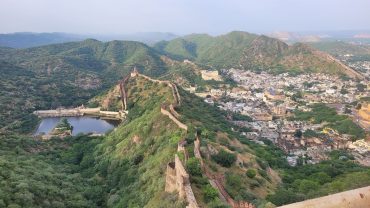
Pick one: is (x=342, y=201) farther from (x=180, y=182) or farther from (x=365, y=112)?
(x=365, y=112)

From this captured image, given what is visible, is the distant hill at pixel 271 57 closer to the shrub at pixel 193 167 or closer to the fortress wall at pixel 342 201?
the shrub at pixel 193 167

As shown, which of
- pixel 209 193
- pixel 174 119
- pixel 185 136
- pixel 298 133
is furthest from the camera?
pixel 298 133

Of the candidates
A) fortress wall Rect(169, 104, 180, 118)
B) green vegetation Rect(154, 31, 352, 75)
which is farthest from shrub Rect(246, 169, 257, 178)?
green vegetation Rect(154, 31, 352, 75)

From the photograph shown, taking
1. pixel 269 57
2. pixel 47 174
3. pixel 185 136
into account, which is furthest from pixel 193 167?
pixel 269 57

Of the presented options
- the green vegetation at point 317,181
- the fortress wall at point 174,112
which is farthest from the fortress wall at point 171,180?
the fortress wall at point 174,112

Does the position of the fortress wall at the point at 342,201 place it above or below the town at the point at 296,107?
above

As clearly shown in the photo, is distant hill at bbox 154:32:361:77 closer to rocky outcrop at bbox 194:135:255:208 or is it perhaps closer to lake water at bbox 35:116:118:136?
lake water at bbox 35:116:118:136
